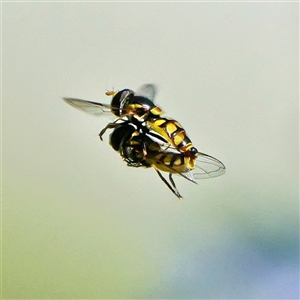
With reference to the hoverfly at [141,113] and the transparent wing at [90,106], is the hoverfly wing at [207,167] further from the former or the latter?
the transparent wing at [90,106]

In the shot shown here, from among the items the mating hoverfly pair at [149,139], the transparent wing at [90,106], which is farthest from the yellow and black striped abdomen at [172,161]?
the transparent wing at [90,106]

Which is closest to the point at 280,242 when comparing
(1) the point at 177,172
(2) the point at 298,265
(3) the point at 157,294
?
(2) the point at 298,265

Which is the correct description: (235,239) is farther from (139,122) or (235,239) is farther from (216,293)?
(139,122)

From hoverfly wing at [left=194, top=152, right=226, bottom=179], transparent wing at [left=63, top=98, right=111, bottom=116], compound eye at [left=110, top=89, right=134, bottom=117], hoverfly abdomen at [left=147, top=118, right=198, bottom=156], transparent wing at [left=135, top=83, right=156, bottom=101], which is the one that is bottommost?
hoverfly wing at [left=194, top=152, right=226, bottom=179]

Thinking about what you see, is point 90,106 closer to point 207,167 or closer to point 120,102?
point 120,102

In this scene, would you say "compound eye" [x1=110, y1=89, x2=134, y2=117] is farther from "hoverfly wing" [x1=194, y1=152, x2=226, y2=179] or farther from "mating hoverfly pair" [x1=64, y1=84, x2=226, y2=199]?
"hoverfly wing" [x1=194, y1=152, x2=226, y2=179]

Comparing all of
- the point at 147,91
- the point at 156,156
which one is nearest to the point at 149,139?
the point at 156,156

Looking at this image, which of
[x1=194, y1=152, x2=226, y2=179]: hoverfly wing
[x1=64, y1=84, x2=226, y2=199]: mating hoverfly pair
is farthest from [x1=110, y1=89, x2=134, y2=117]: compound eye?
[x1=194, y1=152, x2=226, y2=179]: hoverfly wing
